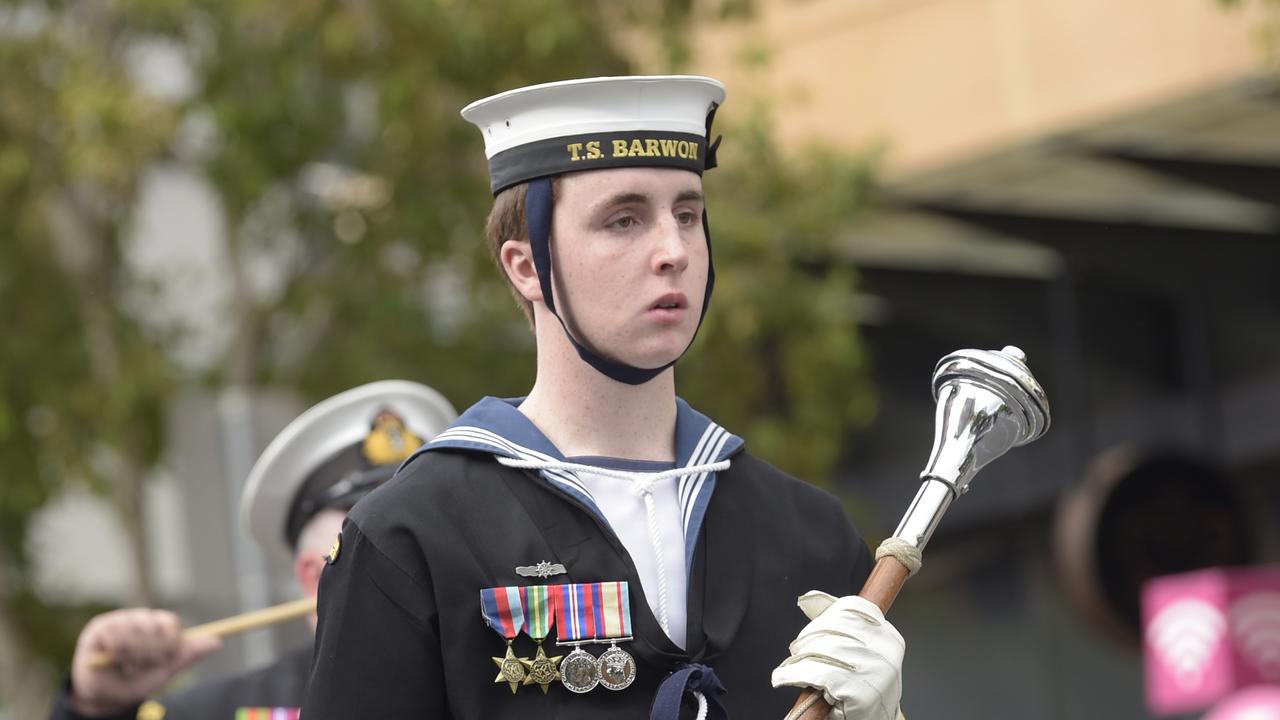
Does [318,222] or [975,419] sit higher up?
[318,222]

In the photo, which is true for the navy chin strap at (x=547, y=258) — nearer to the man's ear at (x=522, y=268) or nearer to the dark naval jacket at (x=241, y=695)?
the man's ear at (x=522, y=268)

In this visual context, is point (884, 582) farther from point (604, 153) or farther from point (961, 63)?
point (961, 63)

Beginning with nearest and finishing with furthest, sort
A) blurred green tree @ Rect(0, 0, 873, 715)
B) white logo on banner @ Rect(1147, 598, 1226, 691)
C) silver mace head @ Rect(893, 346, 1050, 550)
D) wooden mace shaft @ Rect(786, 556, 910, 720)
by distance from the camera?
1. wooden mace shaft @ Rect(786, 556, 910, 720)
2. silver mace head @ Rect(893, 346, 1050, 550)
3. blurred green tree @ Rect(0, 0, 873, 715)
4. white logo on banner @ Rect(1147, 598, 1226, 691)

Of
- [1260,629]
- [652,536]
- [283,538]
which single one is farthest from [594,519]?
[1260,629]

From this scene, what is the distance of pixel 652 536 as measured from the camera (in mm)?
3094

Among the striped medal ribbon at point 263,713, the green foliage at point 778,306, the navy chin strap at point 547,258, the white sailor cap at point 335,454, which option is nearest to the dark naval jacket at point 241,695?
the striped medal ribbon at point 263,713

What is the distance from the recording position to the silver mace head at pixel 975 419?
3.01m

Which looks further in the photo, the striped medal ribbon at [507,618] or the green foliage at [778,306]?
the green foliage at [778,306]

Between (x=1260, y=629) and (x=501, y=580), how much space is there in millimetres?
7945

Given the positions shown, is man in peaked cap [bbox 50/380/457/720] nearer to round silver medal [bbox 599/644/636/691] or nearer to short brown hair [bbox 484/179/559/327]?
short brown hair [bbox 484/179/559/327]

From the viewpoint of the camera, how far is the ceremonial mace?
2992 millimetres

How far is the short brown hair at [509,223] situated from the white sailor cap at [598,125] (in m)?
0.02

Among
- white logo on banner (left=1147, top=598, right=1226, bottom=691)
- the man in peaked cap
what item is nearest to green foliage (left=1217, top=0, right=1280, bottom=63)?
white logo on banner (left=1147, top=598, right=1226, bottom=691)

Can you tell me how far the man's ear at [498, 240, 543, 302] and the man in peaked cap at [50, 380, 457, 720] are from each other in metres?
1.85
